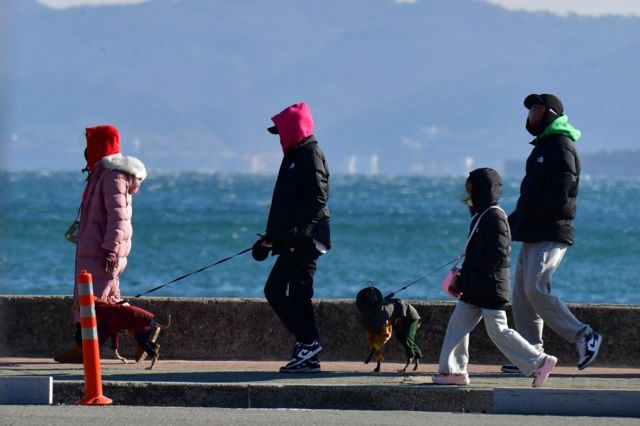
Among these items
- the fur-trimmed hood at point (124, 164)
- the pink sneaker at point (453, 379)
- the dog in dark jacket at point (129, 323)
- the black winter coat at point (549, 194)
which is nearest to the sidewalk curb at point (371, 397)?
the pink sneaker at point (453, 379)

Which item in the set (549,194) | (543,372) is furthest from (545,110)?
(543,372)

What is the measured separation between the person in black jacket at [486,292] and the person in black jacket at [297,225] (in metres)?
1.02

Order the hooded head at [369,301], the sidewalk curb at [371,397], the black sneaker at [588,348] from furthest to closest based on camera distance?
the hooded head at [369,301], the black sneaker at [588,348], the sidewalk curb at [371,397]

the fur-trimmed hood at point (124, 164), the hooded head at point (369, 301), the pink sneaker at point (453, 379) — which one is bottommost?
the pink sneaker at point (453, 379)

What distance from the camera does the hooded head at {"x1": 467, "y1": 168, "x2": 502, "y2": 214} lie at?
31.8 ft

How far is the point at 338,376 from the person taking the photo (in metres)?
10.0

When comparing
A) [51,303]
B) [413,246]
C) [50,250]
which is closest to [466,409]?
[51,303]

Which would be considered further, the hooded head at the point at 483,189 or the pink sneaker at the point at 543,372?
the hooded head at the point at 483,189

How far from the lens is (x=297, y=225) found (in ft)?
33.3

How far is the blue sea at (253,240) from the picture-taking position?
36.9m

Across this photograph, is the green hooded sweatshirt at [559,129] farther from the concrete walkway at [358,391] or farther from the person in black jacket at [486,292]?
the concrete walkway at [358,391]

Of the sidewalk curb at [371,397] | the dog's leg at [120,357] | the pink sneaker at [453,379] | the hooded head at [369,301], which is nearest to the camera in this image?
the sidewalk curb at [371,397]

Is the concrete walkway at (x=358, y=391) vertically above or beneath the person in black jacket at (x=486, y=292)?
beneath

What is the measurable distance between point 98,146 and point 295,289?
164 centimetres
